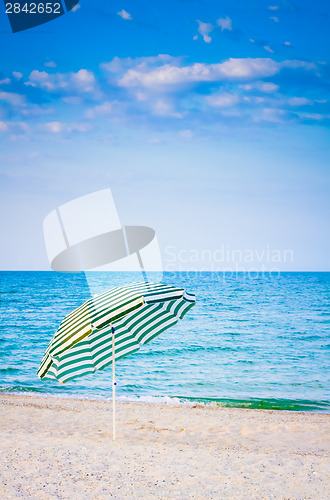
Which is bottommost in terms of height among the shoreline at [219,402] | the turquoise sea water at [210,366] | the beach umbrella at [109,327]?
the turquoise sea water at [210,366]

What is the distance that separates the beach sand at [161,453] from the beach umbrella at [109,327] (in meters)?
1.20

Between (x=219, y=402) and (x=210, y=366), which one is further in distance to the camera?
(x=210, y=366)

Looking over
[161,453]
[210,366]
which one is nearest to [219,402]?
[210,366]

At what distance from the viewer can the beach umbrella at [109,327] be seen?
5.98 metres

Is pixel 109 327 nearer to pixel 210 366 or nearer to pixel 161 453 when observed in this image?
pixel 161 453

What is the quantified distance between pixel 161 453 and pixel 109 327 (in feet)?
6.94

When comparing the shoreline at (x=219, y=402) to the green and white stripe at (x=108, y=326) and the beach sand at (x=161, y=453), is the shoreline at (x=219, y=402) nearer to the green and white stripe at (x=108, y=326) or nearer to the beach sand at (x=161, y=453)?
the beach sand at (x=161, y=453)

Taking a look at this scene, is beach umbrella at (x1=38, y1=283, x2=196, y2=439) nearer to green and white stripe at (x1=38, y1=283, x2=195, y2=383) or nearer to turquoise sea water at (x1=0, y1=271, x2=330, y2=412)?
green and white stripe at (x1=38, y1=283, x2=195, y2=383)

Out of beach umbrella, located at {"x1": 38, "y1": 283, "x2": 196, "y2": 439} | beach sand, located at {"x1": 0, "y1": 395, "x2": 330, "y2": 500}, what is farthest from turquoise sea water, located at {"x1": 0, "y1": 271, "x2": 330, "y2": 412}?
beach umbrella, located at {"x1": 38, "y1": 283, "x2": 196, "y2": 439}

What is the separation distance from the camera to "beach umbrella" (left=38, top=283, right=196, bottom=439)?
19.6 feet

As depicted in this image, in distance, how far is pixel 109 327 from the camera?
24.2 ft

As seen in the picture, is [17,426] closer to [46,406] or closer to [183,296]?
[46,406]

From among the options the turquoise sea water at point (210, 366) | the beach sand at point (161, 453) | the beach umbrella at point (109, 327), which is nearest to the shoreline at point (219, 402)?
the turquoise sea water at point (210, 366)

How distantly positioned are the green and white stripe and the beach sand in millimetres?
1331
